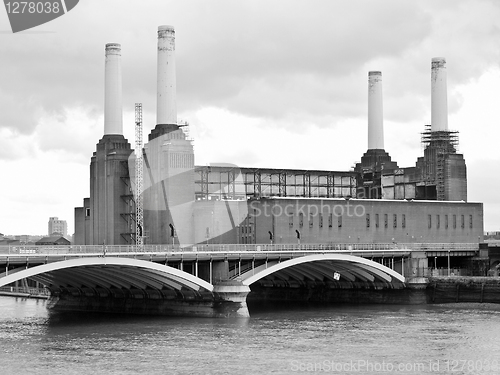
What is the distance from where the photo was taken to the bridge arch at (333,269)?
80688mm

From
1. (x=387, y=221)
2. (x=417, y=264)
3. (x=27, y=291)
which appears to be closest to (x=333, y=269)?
(x=417, y=264)

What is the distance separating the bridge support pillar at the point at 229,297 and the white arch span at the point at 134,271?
0.76 meters

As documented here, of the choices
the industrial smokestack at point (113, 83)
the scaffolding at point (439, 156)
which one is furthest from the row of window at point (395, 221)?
the industrial smokestack at point (113, 83)

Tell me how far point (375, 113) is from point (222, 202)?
3111 centimetres

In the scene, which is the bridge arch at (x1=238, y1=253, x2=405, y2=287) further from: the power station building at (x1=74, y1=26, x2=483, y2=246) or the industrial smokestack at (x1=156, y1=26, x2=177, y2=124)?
the industrial smokestack at (x1=156, y1=26, x2=177, y2=124)

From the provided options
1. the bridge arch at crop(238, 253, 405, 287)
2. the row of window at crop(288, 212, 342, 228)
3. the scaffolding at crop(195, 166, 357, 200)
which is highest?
the scaffolding at crop(195, 166, 357, 200)

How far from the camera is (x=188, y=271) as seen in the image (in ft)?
257

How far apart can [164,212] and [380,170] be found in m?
34.6

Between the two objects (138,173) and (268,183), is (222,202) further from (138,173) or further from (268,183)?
(268,183)

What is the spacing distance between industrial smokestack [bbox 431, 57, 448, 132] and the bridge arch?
106ft

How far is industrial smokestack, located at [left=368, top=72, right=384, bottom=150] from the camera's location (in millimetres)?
124250

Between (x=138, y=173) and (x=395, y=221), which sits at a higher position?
(x=138, y=173)

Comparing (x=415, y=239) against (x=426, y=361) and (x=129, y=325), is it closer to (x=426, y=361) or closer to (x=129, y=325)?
(x=129, y=325)

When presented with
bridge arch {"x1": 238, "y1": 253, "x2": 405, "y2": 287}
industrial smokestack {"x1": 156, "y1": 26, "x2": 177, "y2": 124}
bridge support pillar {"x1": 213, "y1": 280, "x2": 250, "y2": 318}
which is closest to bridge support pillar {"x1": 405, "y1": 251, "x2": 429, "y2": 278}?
bridge arch {"x1": 238, "y1": 253, "x2": 405, "y2": 287}
